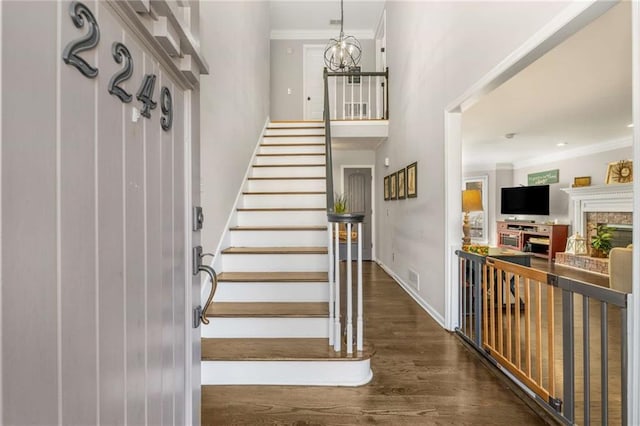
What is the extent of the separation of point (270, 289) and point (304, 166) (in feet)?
6.79

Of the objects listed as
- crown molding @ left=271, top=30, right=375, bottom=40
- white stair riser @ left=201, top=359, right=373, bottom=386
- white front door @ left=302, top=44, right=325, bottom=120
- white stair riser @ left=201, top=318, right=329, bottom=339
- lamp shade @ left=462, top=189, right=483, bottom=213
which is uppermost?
crown molding @ left=271, top=30, right=375, bottom=40

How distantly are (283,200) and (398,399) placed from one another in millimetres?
2360

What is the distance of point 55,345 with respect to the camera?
55cm

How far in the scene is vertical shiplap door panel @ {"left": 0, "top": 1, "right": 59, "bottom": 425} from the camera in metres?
0.46

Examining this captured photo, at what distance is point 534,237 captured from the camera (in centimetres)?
806

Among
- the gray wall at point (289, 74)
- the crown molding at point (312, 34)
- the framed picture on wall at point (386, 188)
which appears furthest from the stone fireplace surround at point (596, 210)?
the crown molding at point (312, 34)

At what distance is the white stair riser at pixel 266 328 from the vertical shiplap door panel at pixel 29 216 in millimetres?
1745

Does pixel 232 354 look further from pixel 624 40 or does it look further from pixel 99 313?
pixel 624 40

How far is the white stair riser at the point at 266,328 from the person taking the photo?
2.25m

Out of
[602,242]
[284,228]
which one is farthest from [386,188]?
[602,242]

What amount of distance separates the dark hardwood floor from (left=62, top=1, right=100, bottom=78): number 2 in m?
1.79

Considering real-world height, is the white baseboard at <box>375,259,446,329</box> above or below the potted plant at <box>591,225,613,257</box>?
below

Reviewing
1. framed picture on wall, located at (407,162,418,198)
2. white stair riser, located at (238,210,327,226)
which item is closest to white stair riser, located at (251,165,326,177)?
white stair riser, located at (238,210,327,226)

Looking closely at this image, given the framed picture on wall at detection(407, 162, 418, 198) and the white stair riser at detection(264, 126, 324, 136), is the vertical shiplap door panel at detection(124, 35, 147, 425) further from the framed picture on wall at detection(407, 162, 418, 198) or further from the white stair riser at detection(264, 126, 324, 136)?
the white stair riser at detection(264, 126, 324, 136)
